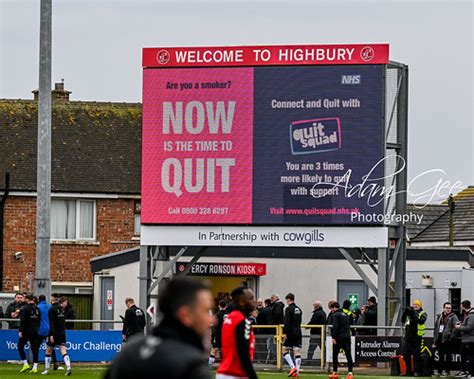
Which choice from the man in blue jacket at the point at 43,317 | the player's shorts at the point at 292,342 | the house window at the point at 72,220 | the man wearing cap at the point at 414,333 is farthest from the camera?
the house window at the point at 72,220

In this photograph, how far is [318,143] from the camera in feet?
113

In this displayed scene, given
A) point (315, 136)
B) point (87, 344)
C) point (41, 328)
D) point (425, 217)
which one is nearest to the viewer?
point (41, 328)

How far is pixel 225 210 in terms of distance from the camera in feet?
116

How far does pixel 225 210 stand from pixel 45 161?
17.2ft

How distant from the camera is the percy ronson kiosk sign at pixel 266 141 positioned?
34469mm

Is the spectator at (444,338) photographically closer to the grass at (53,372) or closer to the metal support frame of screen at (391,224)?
the metal support frame of screen at (391,224)

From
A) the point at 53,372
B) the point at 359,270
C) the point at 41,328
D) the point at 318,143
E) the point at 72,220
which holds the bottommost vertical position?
the point at 53,372

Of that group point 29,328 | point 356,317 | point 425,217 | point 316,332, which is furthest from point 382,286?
point 425,217

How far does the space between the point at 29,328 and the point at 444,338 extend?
360 inches

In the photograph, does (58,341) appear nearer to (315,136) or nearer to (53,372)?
(53,372)

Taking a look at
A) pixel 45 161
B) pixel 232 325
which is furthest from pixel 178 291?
pixel 45 161

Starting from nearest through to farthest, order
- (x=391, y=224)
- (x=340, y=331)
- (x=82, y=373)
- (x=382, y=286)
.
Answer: (x=340, y=331) → (x=82, y=373) → (x=382, y=286) → (x=391, y=224)

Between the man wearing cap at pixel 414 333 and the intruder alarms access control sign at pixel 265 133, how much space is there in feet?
13.2

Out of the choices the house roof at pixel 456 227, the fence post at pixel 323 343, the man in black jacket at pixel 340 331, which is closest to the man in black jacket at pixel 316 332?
the fence post at pixel 323 343
